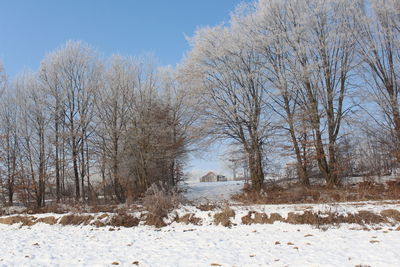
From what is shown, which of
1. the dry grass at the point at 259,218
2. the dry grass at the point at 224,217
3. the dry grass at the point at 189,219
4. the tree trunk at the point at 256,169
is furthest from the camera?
the tree trunk at the point at 256,169

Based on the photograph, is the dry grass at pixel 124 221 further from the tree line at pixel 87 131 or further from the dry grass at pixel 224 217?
the tree line at pixel 87 131

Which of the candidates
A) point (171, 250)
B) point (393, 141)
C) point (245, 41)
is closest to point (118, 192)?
point (245, 41)

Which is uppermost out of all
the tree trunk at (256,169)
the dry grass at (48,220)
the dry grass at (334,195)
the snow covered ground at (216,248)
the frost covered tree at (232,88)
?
the frost covered tree at (232,88)

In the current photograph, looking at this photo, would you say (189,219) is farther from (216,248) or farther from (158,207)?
(216,248)

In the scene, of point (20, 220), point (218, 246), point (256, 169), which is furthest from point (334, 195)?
point (20, 220)

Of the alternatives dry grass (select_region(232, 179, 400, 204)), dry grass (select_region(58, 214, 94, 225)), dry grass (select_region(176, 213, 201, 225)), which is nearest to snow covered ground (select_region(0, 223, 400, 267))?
dry grass (select_region(176, 213, 201, 225))

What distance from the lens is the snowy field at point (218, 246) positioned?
17.8 ft

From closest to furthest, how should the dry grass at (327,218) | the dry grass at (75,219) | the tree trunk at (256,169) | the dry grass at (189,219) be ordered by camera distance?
the dry grass at (327,218)
the dry grass at (189,219)
the dry grass at (75,219)
the tree trunk at (256,169)

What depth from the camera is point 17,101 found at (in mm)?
22766

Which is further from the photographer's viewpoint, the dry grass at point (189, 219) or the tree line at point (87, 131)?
the tree line at point (87, 131)

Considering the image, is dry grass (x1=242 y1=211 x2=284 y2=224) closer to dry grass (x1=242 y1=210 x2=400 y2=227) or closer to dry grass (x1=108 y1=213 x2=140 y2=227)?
dry grass (x1=242 y1=210 x2=400 y2=227)

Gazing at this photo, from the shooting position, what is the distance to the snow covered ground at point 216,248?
5387 millimetres

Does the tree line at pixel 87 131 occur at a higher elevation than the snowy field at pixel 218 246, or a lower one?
higher

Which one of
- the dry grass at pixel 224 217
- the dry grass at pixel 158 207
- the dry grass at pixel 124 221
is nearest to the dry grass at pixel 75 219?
the dry grass at pixel 124 221
